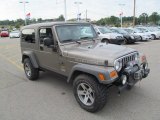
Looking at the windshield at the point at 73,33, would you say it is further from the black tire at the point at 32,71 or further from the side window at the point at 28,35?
the black tire at the point at 32,71

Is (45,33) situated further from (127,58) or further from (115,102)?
(115,102)

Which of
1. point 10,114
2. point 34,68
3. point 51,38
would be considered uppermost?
point 51,38

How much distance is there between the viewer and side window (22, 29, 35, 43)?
5543 millimetres

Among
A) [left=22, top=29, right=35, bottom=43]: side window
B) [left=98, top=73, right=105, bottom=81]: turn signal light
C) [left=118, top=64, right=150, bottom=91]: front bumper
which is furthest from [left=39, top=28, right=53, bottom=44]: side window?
[left=118, top=64, right=150, bottom=91]: front bumper

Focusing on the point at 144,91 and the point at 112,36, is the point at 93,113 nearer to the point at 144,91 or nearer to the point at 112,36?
the point at 144,91

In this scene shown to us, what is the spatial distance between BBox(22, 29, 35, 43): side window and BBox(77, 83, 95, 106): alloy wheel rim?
2.54m

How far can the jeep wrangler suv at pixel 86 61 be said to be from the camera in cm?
352

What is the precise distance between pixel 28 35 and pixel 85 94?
125 inches

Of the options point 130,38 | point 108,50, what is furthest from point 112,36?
point 108,50

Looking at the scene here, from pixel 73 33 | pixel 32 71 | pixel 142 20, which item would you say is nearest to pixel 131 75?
pixel 73 33

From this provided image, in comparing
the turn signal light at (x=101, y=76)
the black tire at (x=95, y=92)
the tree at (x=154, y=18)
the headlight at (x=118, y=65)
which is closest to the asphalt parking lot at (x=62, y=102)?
the black tire at (x=95, y=92)

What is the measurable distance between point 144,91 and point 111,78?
185cm

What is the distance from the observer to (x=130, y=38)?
15.7m

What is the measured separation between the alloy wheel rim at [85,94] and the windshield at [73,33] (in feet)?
4.26
